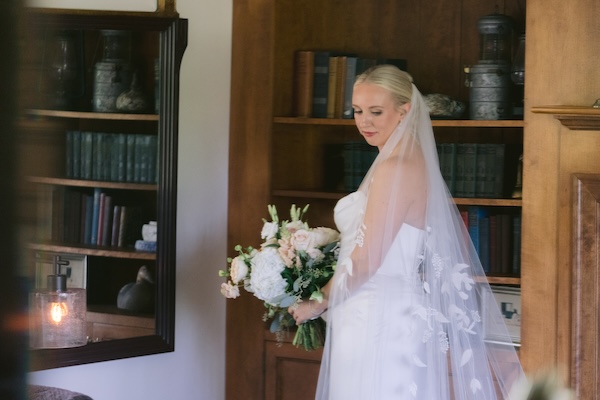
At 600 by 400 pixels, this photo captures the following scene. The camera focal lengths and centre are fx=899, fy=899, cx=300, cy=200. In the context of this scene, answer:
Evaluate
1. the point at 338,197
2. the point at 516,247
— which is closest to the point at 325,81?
the point at 338,197

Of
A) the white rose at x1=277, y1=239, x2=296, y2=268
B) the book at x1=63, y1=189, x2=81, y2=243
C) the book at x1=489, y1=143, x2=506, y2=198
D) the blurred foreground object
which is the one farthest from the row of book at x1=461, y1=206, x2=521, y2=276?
the blurred foreground object

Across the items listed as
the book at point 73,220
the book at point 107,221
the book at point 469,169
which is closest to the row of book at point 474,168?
the book at point 469,169

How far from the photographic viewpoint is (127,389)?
377 cm

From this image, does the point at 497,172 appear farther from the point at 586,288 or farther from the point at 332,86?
the point at 332,86

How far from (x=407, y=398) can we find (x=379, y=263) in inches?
18.5

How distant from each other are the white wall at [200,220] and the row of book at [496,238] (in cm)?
111

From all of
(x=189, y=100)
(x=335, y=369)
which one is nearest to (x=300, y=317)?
(x=335, y=369)

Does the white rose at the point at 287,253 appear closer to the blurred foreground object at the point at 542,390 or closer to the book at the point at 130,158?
the book at the point at 130,158

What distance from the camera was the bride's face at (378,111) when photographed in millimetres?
3184

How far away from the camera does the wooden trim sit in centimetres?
339

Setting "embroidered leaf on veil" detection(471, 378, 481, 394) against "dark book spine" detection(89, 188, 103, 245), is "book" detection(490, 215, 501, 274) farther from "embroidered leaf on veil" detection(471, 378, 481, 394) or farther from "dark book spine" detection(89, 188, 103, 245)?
"dark book spine" detection(89, 188, 103, 245)

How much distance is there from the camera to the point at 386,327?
123 inches

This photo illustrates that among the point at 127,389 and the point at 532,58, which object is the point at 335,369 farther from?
the point at 532,58

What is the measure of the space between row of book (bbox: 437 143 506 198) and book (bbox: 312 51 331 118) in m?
0.56
